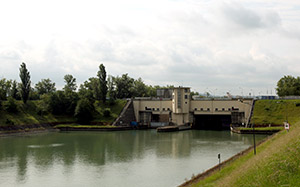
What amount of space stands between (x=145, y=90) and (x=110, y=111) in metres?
56.0

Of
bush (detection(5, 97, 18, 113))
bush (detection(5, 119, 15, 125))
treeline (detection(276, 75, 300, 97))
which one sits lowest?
bush (detection(5, 119, 15, 125))

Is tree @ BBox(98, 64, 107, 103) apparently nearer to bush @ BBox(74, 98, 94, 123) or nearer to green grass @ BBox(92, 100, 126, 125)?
green grass @ BBox(92, 100, 126, 125)

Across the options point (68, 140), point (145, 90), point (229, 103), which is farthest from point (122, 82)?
point (68, 140)

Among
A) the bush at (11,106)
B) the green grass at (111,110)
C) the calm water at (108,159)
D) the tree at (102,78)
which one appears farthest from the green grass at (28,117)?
the tree at (102,78)

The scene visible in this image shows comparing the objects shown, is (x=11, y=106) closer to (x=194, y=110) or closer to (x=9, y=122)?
(x=9, y=122)

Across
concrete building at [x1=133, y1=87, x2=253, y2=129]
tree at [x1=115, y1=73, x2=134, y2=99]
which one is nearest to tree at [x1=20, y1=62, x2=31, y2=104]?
concrete building at [x1=133, y1=87, x2=253, y2=129]

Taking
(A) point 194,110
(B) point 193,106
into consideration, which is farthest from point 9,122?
(A) point 194,110

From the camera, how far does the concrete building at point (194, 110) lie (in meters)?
89.1

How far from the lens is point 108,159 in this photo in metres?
48.0

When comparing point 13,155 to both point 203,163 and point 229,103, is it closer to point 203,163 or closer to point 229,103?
point 203,163

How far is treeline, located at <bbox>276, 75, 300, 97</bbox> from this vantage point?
114 meters

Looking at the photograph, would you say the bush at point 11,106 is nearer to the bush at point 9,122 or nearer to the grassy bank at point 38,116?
the grassy bank at point 38,116

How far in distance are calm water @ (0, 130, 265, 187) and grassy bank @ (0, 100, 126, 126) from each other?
12.8 metres

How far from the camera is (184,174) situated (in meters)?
37.7
